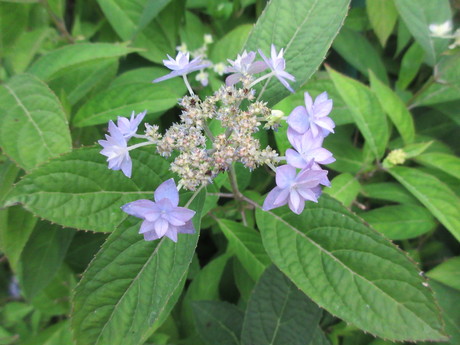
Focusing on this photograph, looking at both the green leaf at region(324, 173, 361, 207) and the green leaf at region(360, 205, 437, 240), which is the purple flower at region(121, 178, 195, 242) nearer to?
the green leaf at region(324, 173, 361, 207)

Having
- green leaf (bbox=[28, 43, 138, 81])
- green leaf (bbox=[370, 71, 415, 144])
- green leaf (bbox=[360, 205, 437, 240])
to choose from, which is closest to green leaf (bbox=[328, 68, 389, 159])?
green leaf (bbox=[370, 71, 415, 144])

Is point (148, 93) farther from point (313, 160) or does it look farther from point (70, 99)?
point (313, 160)

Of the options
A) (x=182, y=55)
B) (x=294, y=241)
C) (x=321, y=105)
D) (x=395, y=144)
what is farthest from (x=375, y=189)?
(x=182, y=55)

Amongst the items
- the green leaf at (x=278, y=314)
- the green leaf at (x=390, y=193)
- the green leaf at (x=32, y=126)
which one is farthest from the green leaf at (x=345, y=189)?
the green leaf at (x=32, y=126)

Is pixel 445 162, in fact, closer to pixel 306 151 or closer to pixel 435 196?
pixel 435 196

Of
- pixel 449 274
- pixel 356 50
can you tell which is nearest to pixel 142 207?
pixel 449 274
